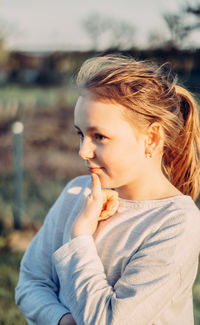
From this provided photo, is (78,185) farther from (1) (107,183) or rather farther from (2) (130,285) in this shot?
(2) (130,285)

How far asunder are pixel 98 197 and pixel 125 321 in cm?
41

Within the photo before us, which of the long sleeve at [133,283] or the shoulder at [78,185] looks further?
the shoulder at [78,185]

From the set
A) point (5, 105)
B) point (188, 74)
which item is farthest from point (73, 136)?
point (188, 74)

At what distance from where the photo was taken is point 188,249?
1.19 metres

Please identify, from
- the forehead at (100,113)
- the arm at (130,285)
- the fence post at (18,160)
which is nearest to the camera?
the arm at (130,285)

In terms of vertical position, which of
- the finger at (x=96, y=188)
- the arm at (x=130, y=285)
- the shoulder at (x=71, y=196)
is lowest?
the arm at (x=130, y=285)

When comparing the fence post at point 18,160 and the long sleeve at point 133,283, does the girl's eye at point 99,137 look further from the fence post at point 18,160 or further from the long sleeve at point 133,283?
the fence post at point 18,160

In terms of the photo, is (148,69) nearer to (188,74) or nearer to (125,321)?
(125,321)

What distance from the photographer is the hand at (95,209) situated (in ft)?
4.24

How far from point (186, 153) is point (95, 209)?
1.57ft

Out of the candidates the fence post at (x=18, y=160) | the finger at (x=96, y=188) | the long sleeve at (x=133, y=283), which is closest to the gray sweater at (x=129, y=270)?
the long sleeve at (x=133, y=283)

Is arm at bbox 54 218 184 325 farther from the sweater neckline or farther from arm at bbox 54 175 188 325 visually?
the sweater neckline

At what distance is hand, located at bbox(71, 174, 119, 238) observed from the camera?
129 centimetres

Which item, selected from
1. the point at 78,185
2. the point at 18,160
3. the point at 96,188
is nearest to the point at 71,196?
the point at 78,185
